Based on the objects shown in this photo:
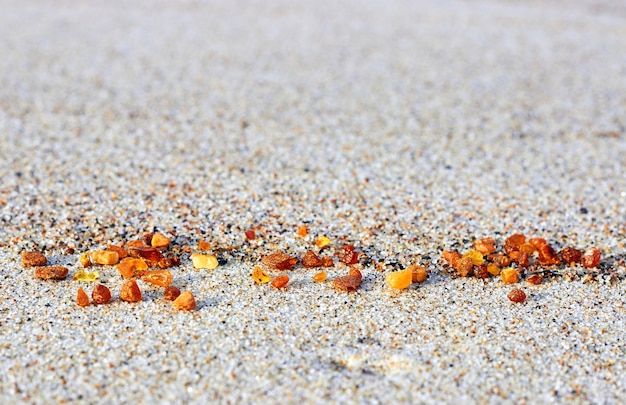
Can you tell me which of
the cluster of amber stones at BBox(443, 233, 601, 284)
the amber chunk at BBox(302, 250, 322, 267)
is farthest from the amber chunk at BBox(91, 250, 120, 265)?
the cluster of amber stones at BBox(443, 233, 601, 284)

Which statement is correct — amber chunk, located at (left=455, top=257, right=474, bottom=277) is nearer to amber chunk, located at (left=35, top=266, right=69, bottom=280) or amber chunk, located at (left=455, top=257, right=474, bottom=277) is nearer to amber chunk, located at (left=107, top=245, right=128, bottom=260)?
amber chunk, located at (left=107, top=245, right=128, bottom=260)

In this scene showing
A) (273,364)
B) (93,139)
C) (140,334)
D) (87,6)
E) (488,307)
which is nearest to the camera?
(273,364)

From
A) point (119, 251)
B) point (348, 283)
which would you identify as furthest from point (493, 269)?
point (119, 251)

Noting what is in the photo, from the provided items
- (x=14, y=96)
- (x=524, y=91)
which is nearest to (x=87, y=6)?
(x=14, y=96)

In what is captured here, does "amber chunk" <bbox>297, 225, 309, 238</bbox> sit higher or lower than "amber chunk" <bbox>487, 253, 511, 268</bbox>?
higher

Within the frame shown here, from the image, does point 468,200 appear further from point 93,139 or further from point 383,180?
point 93,139

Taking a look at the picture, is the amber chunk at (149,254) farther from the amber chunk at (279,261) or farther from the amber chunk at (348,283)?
the amber chunk at (348,283)

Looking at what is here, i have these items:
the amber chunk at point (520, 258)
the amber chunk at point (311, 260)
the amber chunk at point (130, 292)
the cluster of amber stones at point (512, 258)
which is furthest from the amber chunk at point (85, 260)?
the amber chunk at point (520, 258)
